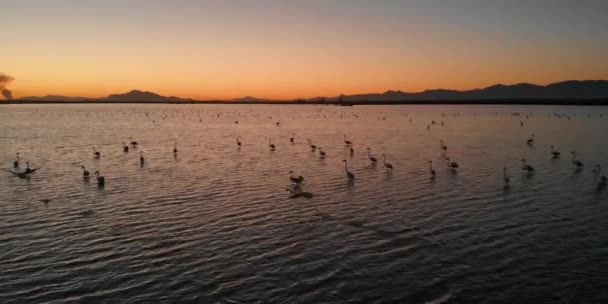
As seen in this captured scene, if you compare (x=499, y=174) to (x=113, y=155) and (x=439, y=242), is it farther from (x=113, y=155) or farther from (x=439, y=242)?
(x=113, y=155)

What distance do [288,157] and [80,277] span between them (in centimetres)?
2822

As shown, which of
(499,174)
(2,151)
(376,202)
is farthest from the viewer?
(2,151)

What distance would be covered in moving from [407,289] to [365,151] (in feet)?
106

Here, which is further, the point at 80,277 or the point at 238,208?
the point at 238,208

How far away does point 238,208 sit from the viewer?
71.8 feet

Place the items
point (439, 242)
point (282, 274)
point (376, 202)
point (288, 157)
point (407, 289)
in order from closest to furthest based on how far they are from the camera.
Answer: point (407, 289), point (282, 274), point (439, 242), point (376, 202), point (288, 157)

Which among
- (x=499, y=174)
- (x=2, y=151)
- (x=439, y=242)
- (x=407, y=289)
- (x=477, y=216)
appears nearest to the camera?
(x=407, y=289)

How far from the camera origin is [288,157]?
41219 mm

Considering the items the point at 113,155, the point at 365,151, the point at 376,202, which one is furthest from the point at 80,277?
the point at 365,151

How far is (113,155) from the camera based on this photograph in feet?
Result: 140

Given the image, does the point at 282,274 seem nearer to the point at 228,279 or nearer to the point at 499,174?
the point at 228,279

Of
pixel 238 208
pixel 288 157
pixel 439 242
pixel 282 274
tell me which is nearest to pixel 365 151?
pixel 288 157

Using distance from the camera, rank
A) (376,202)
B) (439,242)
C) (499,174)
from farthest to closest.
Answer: (499,174)
(376,202)
(439,242)

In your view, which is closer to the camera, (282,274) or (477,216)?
(282,274)
